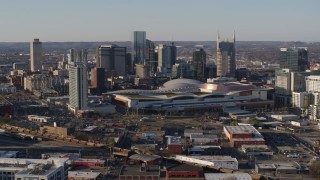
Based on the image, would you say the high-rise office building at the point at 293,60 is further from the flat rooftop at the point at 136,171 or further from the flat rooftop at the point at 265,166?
the flat rooftop at the point at 136,171

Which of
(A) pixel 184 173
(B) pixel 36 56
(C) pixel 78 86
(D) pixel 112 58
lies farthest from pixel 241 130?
(B) pixel 36 56

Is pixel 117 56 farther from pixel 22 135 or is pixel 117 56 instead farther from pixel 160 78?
pixel 22 135

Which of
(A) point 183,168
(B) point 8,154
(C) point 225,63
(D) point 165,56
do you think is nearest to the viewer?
→ (A) point 183,168

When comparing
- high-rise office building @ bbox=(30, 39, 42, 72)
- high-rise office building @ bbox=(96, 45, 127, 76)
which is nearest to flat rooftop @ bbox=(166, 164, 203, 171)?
high-rise office building @ bbox=(96, 45, 127, 76)

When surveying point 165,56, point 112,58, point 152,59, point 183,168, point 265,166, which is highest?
point 165,56

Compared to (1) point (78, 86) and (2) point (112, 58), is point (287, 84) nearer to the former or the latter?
(1) point (78, 86)

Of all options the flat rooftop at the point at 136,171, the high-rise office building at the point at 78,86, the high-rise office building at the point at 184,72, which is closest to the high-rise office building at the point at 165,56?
the high-rise office building at the point at 184,72
